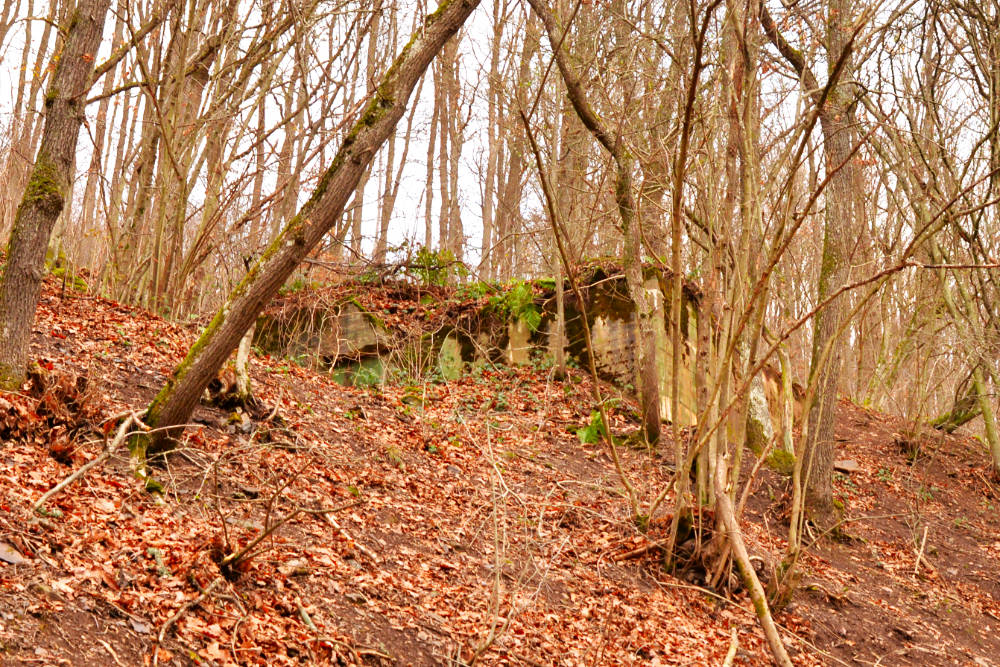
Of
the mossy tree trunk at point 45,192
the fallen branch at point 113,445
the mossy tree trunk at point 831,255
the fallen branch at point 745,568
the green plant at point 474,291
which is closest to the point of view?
the fallen branch at point 113,445

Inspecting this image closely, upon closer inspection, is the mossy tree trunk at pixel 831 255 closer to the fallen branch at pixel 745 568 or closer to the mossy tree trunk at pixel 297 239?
the fallen branch at pixel 745 568

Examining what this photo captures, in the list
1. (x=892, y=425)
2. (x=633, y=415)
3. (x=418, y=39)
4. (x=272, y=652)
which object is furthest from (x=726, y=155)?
(x=892, y=425)

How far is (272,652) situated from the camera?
346 centimetres

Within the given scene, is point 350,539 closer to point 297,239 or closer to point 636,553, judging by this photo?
point 297,239

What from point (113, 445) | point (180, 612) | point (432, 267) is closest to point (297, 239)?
point (113, 445)

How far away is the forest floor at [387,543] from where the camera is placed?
345cm

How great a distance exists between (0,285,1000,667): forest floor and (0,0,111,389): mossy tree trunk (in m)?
0.36

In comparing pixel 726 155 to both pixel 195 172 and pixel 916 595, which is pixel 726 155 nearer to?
pixel 916 595

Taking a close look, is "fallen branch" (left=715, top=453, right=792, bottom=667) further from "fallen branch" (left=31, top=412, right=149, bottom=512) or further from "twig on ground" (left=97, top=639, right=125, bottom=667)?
"fallen branch" (left=31, top=412, right=149, bottom=512)

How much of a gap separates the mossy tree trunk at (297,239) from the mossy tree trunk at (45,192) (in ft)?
3.24

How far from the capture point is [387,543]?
17.1ft

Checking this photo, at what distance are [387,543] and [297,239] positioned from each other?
2.27 m

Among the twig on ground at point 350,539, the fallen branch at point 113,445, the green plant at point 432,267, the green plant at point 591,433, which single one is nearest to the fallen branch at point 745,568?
the twig on ground at point 350,539

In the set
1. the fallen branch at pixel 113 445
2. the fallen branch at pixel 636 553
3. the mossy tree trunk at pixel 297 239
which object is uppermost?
the mossy tree trunk at pixel 297 239
